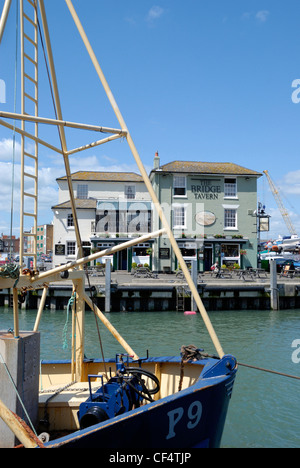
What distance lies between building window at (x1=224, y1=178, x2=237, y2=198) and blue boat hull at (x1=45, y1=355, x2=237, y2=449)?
33.9 m

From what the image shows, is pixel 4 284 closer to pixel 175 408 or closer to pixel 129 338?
pixel 175 408

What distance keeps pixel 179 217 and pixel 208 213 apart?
2875 mm

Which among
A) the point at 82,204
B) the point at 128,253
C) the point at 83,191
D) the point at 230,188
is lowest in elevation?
the point at 128,253

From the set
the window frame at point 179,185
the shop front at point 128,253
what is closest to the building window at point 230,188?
the window frame at point 179,185

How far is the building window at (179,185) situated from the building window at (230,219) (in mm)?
4640

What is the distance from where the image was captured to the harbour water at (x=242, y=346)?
889 cm

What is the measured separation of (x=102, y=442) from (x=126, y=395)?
131 cm

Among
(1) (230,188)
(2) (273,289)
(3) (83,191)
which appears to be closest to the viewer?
(2) (273,289)

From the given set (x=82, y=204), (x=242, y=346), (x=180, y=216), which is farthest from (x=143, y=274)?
(x=242, y=346)

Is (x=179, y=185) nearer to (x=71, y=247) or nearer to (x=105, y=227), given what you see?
(x=105, y=227)

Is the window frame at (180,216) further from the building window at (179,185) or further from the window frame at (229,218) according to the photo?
the window frame at (229,218)

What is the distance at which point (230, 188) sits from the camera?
39125 millimetres

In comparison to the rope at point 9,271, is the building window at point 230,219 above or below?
above
